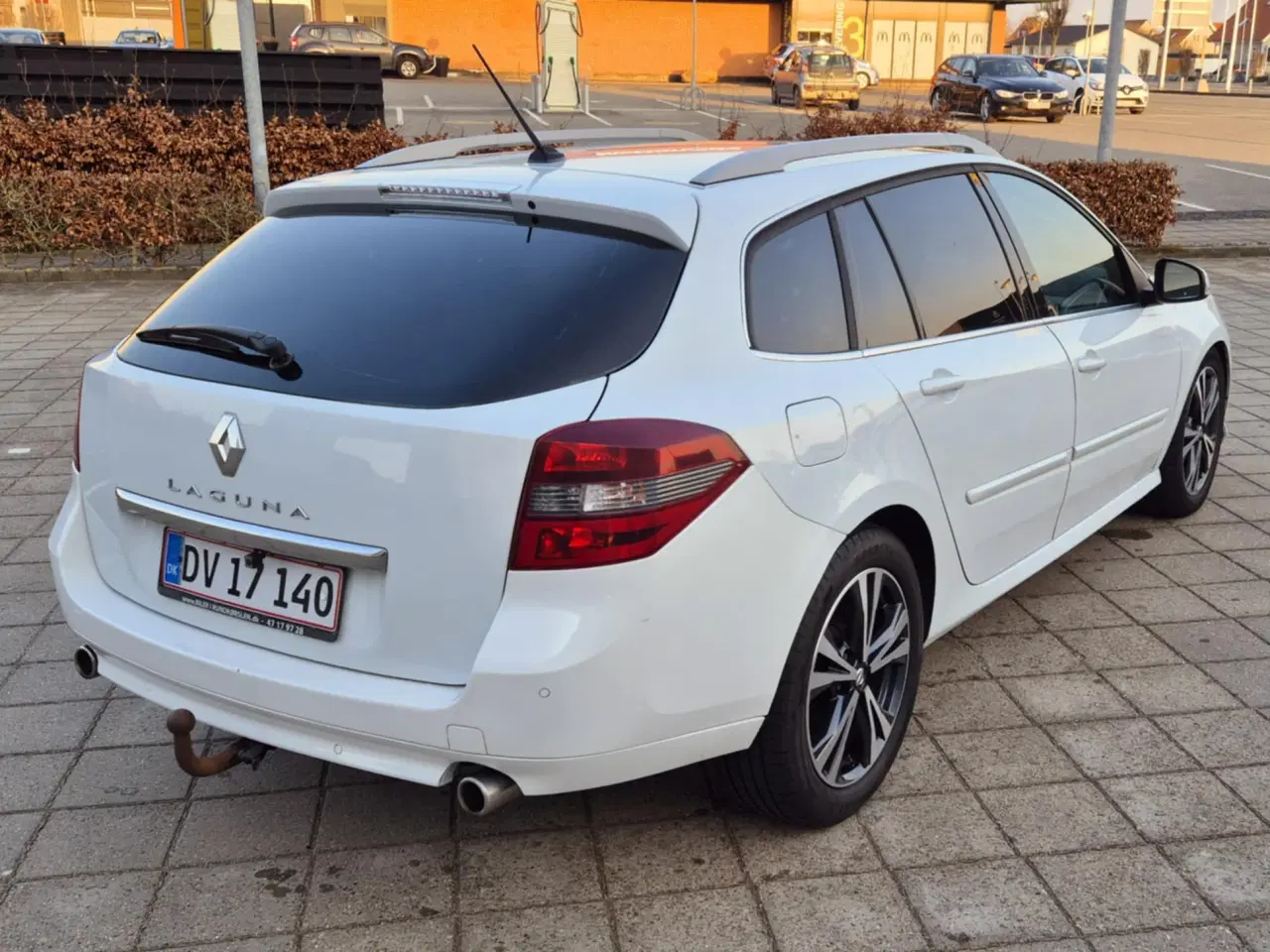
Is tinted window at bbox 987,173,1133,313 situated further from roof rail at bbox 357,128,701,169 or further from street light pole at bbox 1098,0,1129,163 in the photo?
street light pole at bbox 1098,0,1129,163

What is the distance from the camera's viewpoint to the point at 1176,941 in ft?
8.95

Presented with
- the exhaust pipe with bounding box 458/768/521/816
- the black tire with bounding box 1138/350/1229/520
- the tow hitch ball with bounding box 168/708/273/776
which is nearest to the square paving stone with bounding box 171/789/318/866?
the tow hitch ball with bounding box 168/708/273/776

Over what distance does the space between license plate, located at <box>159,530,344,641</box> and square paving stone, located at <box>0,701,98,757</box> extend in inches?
38.4

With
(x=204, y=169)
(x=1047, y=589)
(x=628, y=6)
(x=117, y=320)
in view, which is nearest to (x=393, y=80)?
(x=628, y=6)

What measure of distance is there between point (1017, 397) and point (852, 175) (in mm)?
812

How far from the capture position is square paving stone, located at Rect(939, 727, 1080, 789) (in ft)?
11.1

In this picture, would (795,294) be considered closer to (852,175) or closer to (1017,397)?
(852,175)

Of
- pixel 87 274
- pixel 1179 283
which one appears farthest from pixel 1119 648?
pixel 87 274

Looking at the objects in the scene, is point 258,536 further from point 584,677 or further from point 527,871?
point 527,871

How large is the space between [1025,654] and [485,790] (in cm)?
222

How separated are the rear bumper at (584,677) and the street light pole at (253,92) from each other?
8.70 metres

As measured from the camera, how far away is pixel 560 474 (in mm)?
2496

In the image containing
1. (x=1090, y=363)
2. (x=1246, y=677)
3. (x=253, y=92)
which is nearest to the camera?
(x=1246, y=677)

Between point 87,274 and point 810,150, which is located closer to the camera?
point 810,150
